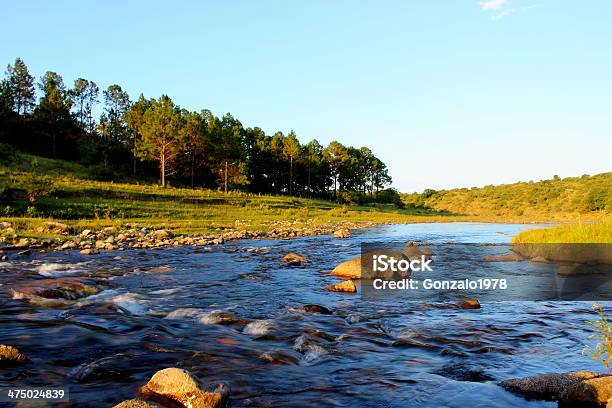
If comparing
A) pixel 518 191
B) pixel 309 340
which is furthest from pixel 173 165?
pixel 518 191

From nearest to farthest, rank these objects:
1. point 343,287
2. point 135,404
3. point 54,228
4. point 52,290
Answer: point 135,404 < point 52,290 < point 343,287 < point 54,228

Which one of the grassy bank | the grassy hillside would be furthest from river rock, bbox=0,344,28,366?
the grassy hillside

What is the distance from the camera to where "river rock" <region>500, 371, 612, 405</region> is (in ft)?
16.4

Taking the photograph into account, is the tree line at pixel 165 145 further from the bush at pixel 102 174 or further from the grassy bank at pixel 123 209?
the grassy bank at pixel 123 209

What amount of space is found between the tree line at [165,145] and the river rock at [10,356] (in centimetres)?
5567

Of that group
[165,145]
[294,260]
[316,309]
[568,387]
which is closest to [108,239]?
[294,260]

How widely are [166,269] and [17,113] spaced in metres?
84.8

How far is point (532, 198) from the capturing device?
10806 centimetres

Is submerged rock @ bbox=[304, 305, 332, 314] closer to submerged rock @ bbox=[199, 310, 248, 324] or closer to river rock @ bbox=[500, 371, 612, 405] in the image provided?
submerged rock @ bbox=[199, 310, 248, 324]

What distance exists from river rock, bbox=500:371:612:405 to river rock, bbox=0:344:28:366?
669 centimetres

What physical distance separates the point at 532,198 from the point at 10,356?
119 m

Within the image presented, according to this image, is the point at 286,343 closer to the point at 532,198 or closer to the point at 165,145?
the point at 165,145

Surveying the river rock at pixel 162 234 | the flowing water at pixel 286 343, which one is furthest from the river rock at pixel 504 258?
the river rock at pixel 162 234

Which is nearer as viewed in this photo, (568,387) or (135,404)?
(135,404)
